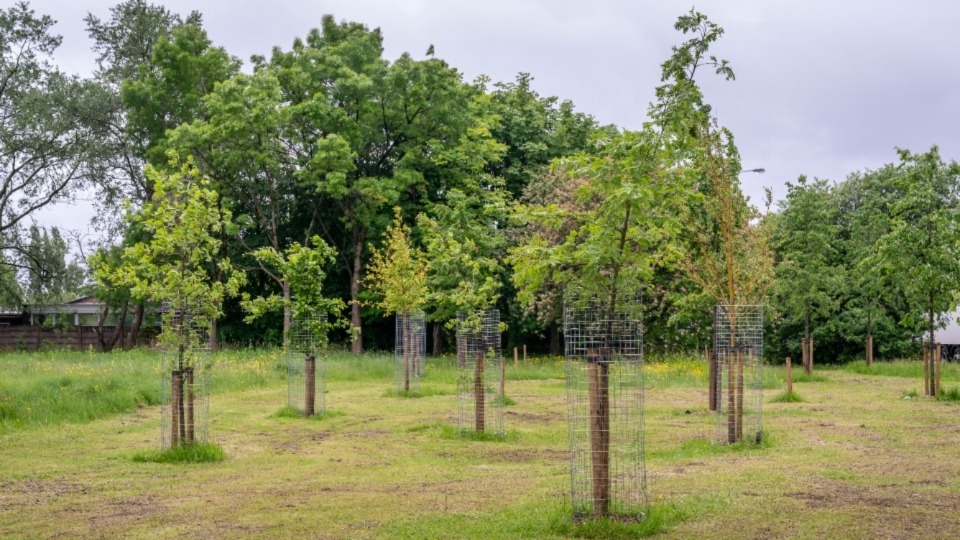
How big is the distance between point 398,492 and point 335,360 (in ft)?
69.5

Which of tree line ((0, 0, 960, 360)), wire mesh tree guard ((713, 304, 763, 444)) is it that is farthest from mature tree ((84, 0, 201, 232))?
wire mesh tree guard ((713, 304, 763, 444))

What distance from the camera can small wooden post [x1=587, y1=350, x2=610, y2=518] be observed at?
8258 mm

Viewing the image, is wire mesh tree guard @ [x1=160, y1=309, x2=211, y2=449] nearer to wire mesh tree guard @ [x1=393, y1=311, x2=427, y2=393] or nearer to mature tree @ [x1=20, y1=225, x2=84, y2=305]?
wire mesh tree guard @ [x1=393, y1=311, x2=427, y2=393]

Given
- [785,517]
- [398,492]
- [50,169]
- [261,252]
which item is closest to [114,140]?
[50,169]

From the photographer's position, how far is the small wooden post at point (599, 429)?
8258 millimetres

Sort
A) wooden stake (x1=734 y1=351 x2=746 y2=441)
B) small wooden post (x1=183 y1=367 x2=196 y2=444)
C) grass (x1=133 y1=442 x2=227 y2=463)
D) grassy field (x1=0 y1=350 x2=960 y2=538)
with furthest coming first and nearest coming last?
wooden stake (x1=734 y1=351 x2=746 y2=441), small wooden post (x1=183 y1=367 x2=196 y2=444), grass (x1=133 y1=442 x2=227 y2=463), grassy field (x1=0 y1=350 x2=960 y2=538)

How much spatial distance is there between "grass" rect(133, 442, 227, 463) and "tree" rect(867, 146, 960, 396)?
49.2 ft

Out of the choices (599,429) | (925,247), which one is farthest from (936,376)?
(599,429)

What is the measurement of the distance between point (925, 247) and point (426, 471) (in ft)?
45.6

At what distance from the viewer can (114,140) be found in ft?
133

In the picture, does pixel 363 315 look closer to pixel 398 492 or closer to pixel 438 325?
pixel 438 325

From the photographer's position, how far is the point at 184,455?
12617 mm

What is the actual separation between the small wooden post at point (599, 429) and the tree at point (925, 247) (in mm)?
14748

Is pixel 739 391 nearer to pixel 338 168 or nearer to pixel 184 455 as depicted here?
pixel 184 455
